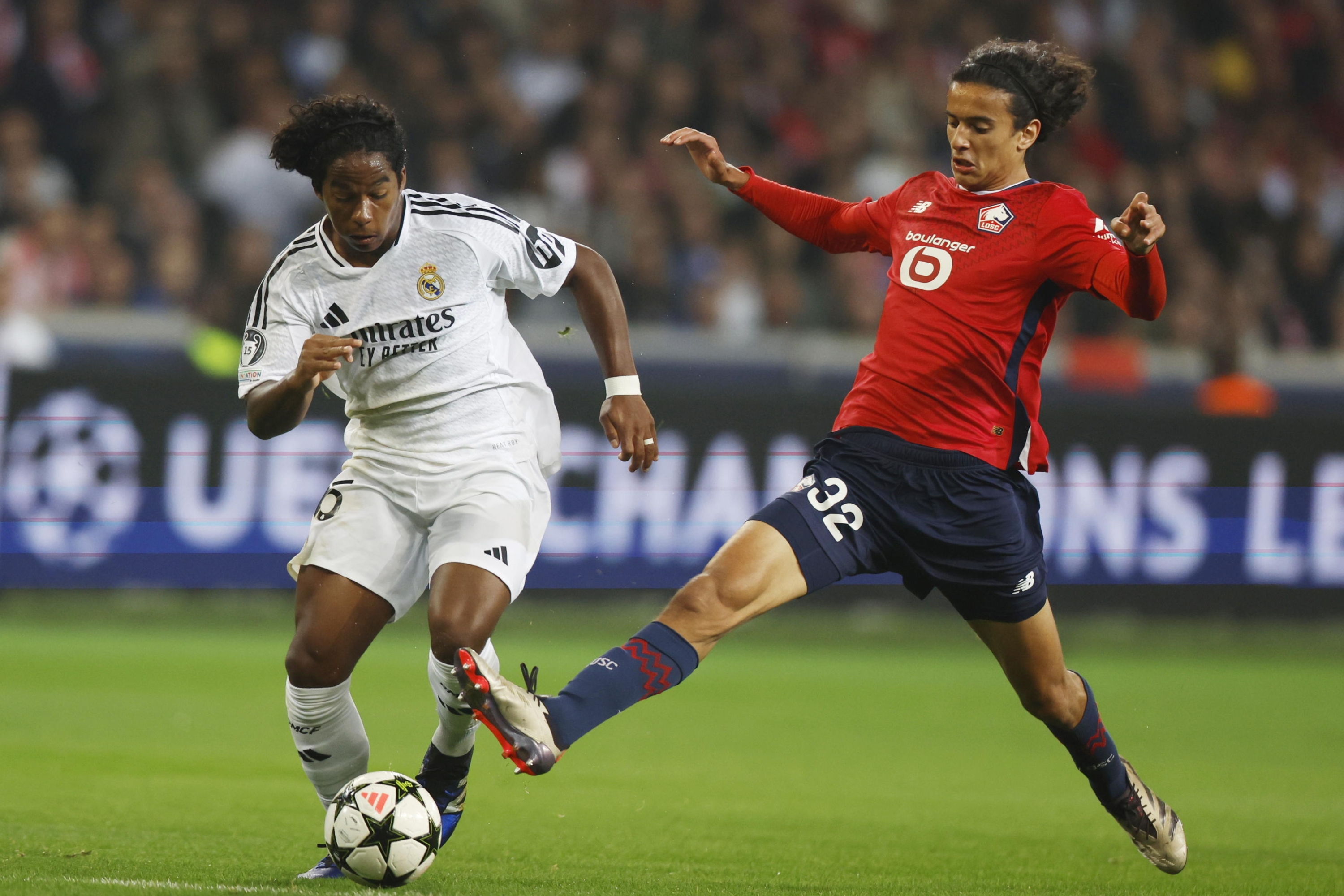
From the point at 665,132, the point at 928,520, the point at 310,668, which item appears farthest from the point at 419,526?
the point at 665,132

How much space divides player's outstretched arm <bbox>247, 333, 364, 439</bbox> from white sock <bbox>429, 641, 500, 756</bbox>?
29.0 inches

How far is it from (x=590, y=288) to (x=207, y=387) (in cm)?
546

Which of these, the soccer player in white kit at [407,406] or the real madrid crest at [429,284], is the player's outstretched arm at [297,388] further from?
the real madrid crest at [429,284]

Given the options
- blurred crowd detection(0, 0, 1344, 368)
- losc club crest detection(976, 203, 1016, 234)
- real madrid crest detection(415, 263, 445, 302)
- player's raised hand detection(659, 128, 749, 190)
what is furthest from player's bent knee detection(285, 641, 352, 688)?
blurred crowd detection(0, 0, 1344, 368)

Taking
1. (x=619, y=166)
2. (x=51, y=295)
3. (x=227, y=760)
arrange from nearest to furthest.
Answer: (x=227, y=760)
(x=51, y=295)
(x=619, y=166)

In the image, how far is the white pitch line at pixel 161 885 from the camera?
13.5 feet

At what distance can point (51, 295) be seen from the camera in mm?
11570

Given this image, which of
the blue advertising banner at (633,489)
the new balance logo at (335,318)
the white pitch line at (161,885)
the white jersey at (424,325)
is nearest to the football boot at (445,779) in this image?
the white pitch line at (161,885)

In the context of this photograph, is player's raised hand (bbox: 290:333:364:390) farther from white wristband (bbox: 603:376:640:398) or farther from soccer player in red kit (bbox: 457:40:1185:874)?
soccer player in red kit (bbox: 457:40:1185:874)

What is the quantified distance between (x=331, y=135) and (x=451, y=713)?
5.38 ft

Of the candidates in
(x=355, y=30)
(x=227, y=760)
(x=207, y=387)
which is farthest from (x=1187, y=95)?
(x=227, y=760)

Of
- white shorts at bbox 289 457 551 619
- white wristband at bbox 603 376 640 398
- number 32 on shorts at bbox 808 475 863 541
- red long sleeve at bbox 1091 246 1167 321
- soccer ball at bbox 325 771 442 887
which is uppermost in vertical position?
red long sleeve at bbox 1091 246 1167 321

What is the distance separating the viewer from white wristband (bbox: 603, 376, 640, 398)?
4699 mm

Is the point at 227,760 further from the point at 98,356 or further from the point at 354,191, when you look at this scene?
the point at 98,356
